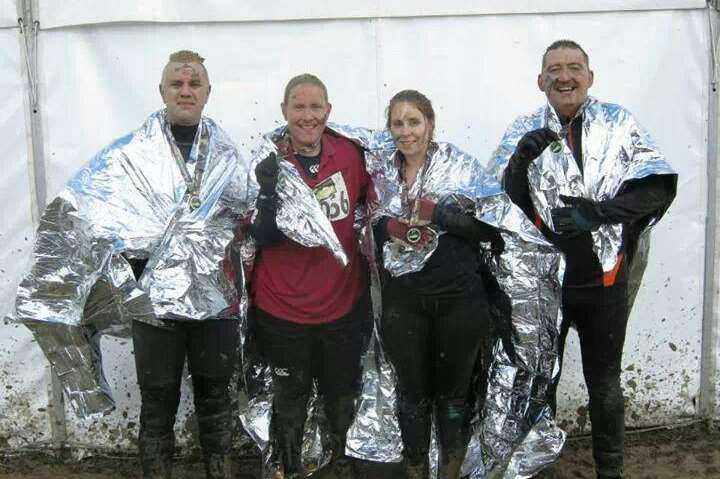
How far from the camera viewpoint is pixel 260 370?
131 inches

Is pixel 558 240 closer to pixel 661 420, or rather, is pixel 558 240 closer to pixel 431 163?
pixel 431 163

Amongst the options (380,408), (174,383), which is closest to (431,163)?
(380,408)

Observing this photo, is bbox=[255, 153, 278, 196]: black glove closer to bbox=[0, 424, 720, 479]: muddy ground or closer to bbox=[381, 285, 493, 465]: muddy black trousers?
bbox=[381, 285, 493, 465]: muddy black trousers

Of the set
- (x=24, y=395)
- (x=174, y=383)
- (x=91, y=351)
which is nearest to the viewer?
(x=174, y=383)

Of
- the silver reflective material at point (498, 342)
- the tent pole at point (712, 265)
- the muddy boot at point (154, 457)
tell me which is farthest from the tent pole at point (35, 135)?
the tent pole at point (712, 265)

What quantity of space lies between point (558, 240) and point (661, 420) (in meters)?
1.44

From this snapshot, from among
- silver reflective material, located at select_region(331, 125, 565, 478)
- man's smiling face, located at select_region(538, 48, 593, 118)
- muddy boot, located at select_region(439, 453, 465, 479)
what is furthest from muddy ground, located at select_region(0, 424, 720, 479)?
man's smiling face, located at select_region(538, 48, 593, 118)

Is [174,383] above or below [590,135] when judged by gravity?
below

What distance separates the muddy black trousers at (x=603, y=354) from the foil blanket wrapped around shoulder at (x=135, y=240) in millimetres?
1276

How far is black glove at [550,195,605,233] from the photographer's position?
2.90 metres

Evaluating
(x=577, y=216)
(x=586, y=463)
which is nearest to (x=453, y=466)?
(x=586, y=463)

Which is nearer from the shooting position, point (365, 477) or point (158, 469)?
point (158, 469)

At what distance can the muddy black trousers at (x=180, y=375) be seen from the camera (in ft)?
9.59

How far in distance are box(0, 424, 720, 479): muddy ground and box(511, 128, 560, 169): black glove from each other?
140 cm
